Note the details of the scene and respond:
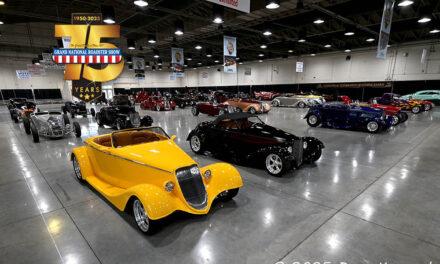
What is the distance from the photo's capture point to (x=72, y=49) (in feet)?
21.1

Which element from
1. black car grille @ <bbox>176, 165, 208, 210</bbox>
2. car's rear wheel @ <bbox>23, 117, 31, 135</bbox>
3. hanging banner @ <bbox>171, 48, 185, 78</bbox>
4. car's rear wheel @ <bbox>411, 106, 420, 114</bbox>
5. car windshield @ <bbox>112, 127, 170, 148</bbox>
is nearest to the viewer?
black car grille @ <bbox>176, 165, 208, 210</bbox>

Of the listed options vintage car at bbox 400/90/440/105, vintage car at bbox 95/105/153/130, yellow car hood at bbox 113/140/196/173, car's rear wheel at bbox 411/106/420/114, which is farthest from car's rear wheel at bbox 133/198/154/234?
vintage car at bbox 400/90/440/105

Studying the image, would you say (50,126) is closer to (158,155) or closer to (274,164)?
(158,155)

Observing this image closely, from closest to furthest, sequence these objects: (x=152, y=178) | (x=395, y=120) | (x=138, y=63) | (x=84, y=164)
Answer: (x=152, y=178)
(x=84, y=164)
(x=395, y=120)
(x=138, y=63)

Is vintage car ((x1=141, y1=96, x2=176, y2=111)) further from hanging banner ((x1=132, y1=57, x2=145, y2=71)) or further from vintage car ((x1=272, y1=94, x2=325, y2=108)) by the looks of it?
vintage car ((x1=272, y1=94, x2=325, y2=108))

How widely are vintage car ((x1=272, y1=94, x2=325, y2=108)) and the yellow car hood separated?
18.9m

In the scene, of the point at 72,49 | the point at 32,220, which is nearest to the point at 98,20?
the point at 72,49

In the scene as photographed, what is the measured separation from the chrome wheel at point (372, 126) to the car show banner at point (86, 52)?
32.5ft

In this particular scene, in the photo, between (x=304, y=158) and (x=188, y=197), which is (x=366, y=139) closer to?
(x=304, y=158)

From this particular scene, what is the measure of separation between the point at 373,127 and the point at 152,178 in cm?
966

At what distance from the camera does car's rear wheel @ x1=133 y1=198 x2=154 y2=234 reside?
3020 millimetres

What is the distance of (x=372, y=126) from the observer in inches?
377

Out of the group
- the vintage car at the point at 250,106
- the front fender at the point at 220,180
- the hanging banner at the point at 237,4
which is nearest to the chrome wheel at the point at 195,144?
the front fender at the point at 220,180

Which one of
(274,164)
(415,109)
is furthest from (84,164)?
(415,109)
